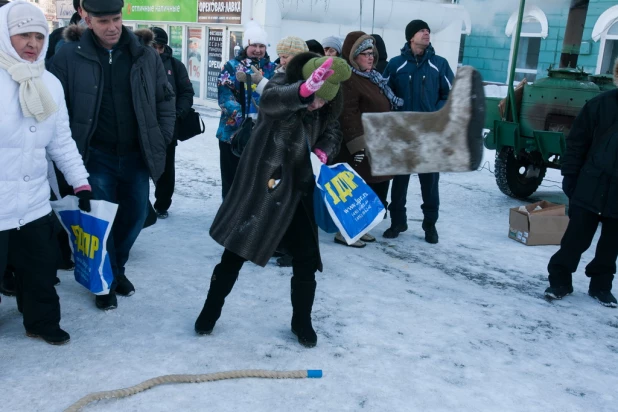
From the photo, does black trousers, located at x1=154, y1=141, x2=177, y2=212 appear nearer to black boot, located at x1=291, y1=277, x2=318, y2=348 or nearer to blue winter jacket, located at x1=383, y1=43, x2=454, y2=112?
blue winter jacket, located at x1=383, y1=43, x2=454, y2=112

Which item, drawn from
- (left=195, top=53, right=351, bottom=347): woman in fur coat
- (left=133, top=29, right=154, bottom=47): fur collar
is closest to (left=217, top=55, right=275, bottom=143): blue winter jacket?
(left=133, top=29, right=154, bottom=47): fur collar

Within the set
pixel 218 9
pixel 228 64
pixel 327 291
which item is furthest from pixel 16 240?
pixel 218 9

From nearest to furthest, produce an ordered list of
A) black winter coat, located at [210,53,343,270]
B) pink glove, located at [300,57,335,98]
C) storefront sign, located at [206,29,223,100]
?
1. pink glove, located at [300,57,335,98]
2. black winter coat, located at [210,53,343,270]
3. storefront sign, located at [206,29,223,100]

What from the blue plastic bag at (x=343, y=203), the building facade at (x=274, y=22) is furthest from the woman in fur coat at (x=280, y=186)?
the building facade at (x=274, y=22)

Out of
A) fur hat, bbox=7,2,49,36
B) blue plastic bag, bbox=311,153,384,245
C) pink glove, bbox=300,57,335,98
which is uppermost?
fur hat, bbox=7,2,49,36

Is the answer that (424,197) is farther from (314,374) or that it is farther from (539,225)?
(314,374)

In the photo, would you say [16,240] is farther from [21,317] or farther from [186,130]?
[186,130]

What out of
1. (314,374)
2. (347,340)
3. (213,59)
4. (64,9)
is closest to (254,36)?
(347,340)

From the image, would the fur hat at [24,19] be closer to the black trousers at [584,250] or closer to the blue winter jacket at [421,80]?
the blue winter jacket at [421,80]

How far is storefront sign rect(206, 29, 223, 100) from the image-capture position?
1605 cm

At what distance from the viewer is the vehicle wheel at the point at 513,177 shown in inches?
309

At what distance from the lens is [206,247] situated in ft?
17.2

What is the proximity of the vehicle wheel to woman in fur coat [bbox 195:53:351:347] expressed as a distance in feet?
16.1

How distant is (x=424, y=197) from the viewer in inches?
232
